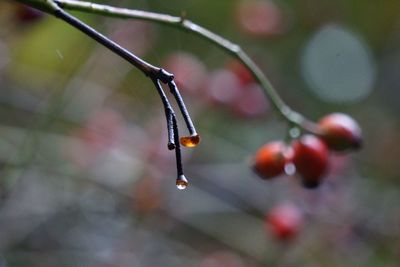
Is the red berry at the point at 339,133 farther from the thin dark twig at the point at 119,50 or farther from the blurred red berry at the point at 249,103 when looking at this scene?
the blurred red berry at the point at 249,103

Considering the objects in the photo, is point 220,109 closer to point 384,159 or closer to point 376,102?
point 384,159

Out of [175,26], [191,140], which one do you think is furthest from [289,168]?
[191,140]

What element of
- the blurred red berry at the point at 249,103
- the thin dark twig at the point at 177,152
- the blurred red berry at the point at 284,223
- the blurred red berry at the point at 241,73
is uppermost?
the blurred red berry at the point at 241,73

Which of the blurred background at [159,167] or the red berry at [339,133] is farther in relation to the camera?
the blurred background at [159,167]

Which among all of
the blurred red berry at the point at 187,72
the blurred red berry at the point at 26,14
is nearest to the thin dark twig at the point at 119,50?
the blurred red berry at the point at 26,14

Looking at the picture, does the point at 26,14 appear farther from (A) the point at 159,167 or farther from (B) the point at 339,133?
(B) the point at 339,133

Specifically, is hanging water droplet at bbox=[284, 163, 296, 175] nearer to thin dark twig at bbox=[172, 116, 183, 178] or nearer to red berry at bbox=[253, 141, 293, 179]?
red berry at bbox=[253, 141, 293, 179]
